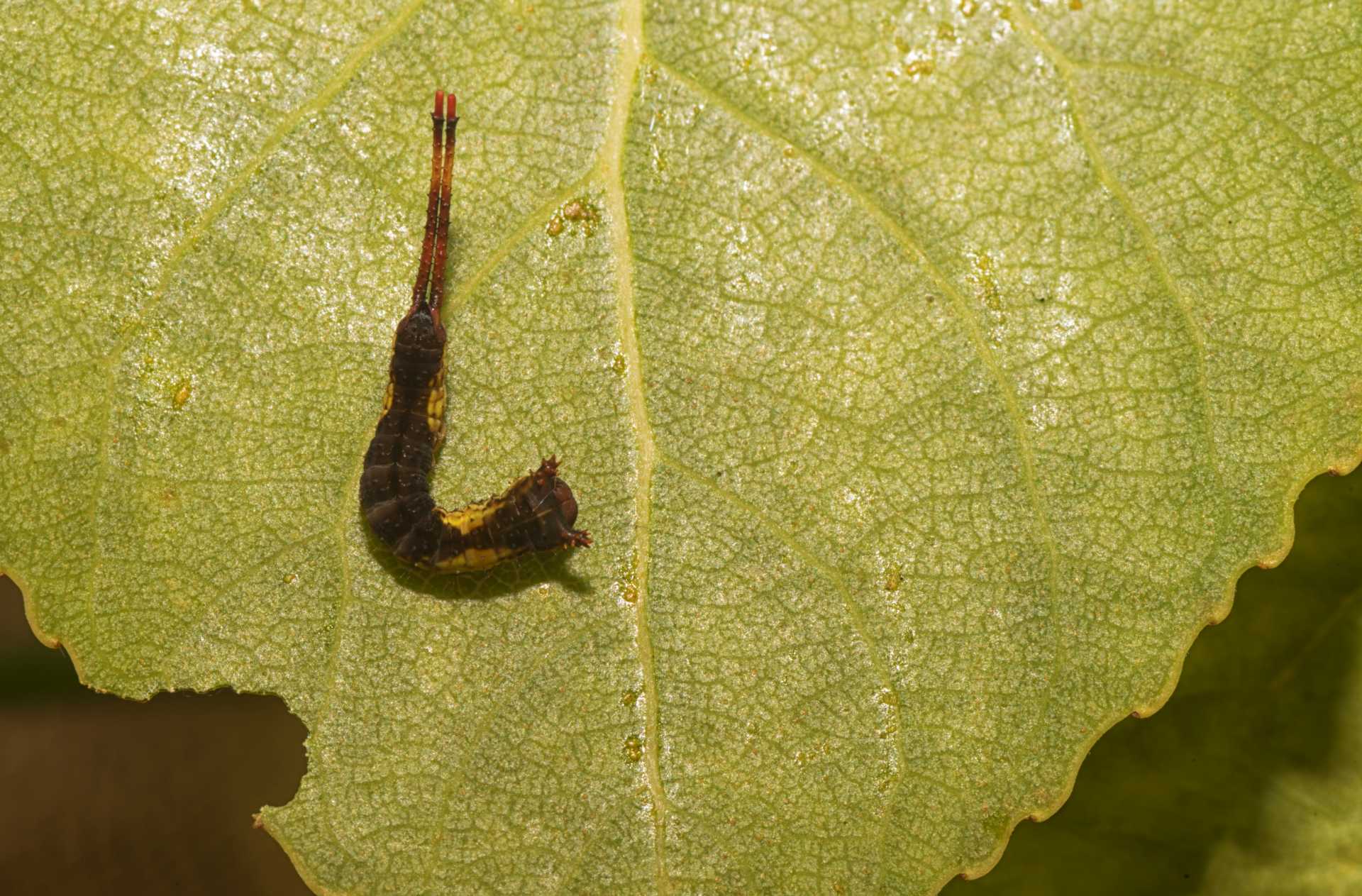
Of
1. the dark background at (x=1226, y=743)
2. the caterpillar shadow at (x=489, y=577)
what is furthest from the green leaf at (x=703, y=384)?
the dark background at (x=1226, y=743)

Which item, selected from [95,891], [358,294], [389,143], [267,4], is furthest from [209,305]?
[95,891]

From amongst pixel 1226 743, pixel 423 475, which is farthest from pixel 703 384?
pixel 1226 743

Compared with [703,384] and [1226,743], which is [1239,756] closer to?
[1226,743]

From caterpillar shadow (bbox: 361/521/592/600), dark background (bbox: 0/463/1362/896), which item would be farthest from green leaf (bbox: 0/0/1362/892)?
dark background (bbox: 0/463/1362/896)

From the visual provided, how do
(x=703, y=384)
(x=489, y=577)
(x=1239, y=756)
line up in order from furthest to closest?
(x=1239, y=756), (x=489, y=577), (x=703, y=384)

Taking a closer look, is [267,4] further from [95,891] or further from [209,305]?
[95,891]

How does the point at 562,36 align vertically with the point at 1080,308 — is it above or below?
→ above
